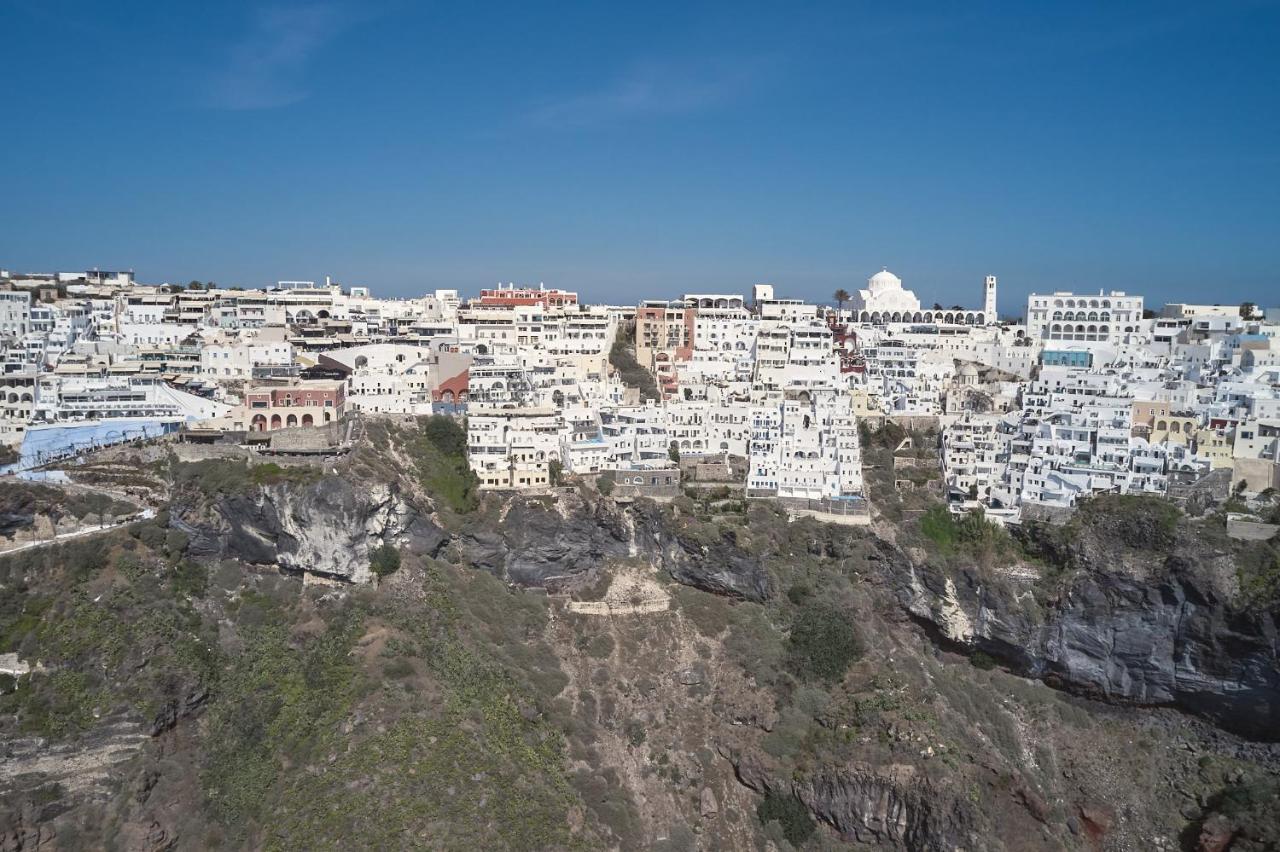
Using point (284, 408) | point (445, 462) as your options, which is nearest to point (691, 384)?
point (445, 462)

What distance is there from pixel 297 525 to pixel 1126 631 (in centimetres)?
3299

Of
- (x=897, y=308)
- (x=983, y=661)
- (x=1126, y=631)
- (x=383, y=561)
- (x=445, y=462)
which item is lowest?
(x=983, y=661)

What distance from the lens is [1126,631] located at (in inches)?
1495

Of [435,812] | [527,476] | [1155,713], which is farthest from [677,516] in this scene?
[1155,713]

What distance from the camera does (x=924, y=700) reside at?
3509cm

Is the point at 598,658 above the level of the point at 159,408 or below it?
below

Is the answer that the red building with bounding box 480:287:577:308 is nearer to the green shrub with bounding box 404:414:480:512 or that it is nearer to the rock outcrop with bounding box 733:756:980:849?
the green shrub with bounding box 404:414:480:512

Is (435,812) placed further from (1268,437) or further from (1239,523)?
(1268,437)

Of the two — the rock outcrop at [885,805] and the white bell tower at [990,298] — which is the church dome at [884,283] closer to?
the white bell tower at [990,298]

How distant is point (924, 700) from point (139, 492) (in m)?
31.8

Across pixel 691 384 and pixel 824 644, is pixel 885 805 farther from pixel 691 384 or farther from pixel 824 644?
pixel 691 384

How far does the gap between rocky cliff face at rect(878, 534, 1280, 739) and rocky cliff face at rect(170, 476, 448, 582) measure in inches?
841

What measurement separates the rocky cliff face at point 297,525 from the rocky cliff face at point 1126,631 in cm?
2137

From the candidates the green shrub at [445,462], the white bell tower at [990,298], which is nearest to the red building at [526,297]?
the green shrub at [445,462]
